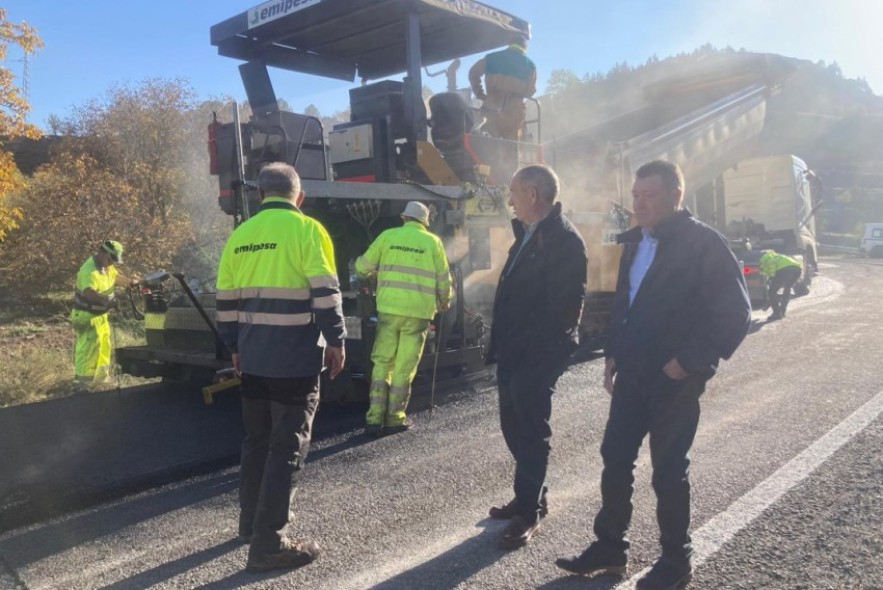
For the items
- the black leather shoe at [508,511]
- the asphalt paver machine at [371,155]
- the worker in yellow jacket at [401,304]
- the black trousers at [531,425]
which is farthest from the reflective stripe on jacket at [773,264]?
the black trousers at [531,425]

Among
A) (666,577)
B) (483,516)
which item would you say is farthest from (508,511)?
(666,577)

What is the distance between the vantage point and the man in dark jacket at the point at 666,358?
2.80m

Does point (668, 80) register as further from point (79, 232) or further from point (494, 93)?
point (79, 232)

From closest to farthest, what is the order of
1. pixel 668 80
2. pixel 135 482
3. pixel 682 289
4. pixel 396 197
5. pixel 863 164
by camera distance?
pixel 682 289 → pixel 135 482 → pixel 396 197 → pixel 668 80 → pixel 863 164

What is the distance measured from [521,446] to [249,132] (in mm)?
4174

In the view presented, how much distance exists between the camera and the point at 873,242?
33.6 m

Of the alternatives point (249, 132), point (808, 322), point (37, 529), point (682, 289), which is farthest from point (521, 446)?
point (808, 322)

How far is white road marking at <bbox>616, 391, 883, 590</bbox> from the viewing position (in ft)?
10.6

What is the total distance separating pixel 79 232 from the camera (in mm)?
12406

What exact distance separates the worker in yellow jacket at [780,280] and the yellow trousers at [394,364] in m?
7.76

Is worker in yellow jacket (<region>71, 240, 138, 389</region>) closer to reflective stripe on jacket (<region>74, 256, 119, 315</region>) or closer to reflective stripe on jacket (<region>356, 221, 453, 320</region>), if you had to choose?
reflective stripe on jacket (<region>74, 256, 119, 315</region>)

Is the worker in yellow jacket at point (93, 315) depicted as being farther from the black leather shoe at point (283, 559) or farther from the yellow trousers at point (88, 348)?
the black leather shoe at point (283, 559)

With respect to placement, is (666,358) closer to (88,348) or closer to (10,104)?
(88,348)

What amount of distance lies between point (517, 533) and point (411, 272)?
8.16 ft
